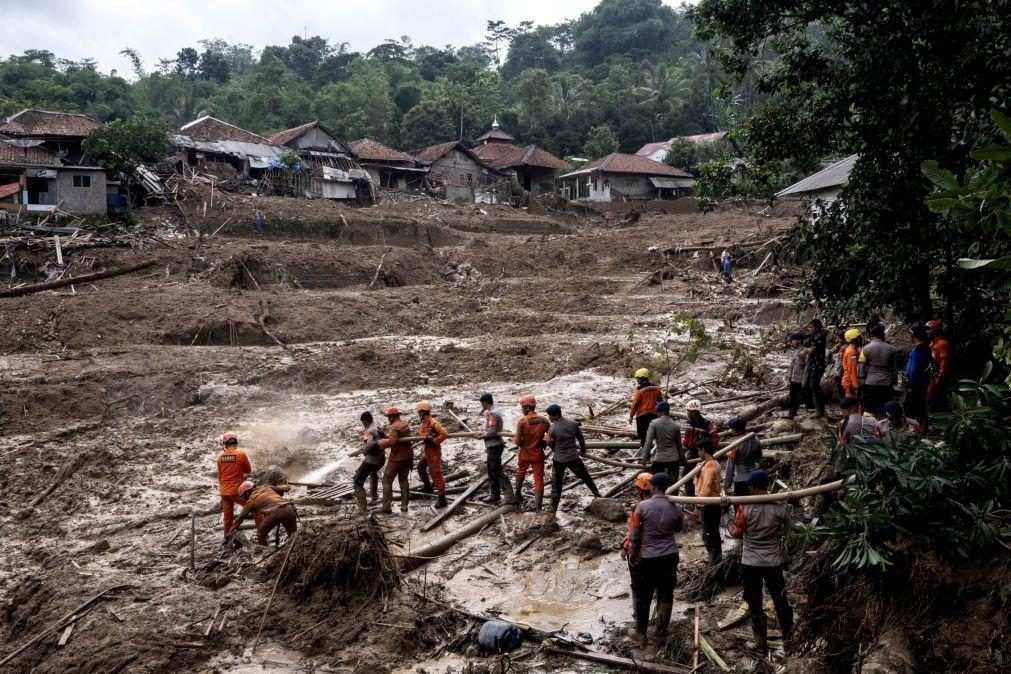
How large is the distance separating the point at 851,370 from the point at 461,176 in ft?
128

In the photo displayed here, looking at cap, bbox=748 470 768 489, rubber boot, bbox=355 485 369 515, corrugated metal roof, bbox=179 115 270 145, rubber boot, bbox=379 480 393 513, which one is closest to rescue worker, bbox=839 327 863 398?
cap, bbox=748 470 768 489

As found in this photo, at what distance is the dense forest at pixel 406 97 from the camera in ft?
183

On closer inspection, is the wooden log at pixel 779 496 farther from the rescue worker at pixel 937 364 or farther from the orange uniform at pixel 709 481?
the rescue worker at pixel 937 364

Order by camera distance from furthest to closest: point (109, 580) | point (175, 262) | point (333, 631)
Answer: point (175, 262) < point (109, 580) < point (333, 631)

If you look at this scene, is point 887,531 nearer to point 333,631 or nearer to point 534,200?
point 333,631

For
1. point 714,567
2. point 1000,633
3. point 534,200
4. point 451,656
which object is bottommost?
point 451,656

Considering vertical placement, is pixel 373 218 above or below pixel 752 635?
above

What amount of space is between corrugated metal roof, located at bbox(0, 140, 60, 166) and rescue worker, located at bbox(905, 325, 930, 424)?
103ft

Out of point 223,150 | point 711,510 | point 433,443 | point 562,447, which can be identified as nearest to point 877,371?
point 711,510

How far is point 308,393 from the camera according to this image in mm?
17531

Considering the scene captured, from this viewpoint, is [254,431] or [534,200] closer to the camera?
[254,431]

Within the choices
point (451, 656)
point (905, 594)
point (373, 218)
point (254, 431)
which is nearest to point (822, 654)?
point (905, 594)

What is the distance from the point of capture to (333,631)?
329 inches

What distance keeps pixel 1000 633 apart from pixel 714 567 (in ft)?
10.6
